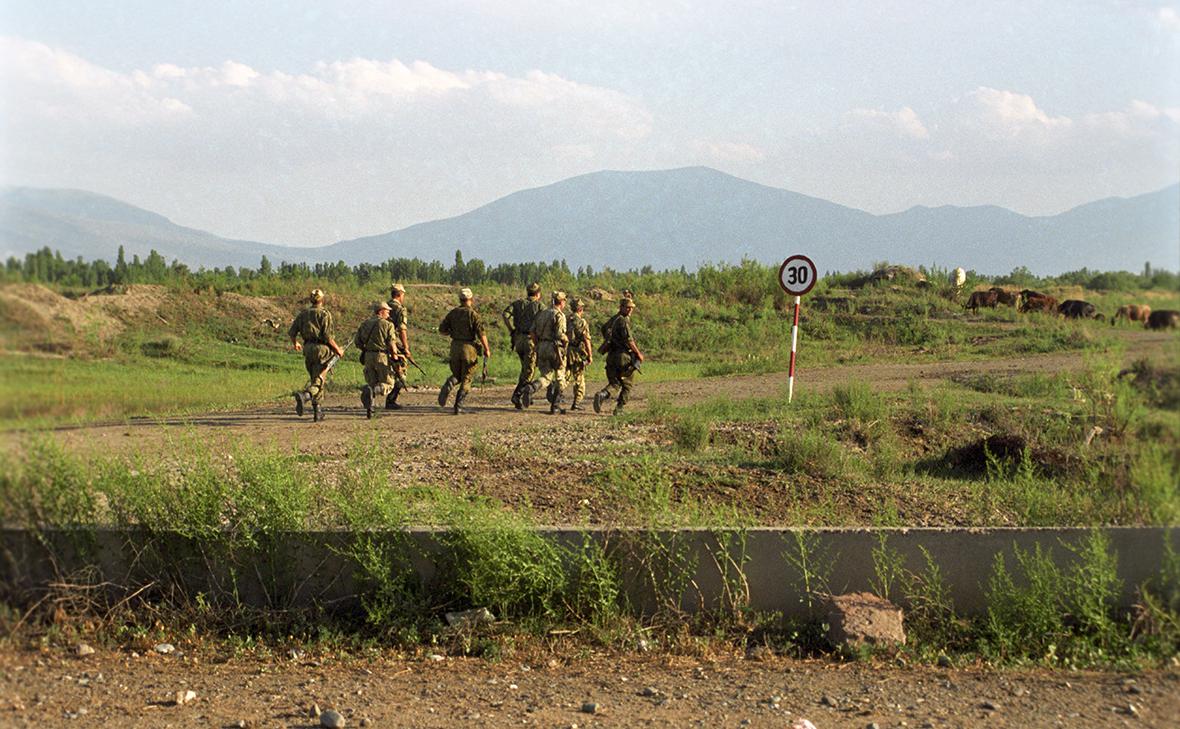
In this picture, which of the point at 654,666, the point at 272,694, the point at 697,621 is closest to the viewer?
the point at 272,694

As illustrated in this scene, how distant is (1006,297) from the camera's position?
898 inches

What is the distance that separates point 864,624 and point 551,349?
905 centimetres

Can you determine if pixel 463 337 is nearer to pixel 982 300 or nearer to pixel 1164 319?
pixel 1164 319

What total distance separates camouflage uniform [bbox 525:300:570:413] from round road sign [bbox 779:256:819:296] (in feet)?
10.1

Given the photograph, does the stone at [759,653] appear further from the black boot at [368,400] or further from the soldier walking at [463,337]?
the soldier walking at [463,337]

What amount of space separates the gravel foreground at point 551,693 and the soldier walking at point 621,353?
8.78m

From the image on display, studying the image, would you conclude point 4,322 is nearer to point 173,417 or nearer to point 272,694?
→ point 272,694

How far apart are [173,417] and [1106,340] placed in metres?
11.0

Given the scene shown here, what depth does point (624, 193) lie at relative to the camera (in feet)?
157

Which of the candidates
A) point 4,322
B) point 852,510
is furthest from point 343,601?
point 852,510

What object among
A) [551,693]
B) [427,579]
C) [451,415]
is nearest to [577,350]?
[451,415]

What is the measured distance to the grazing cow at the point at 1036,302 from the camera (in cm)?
1619

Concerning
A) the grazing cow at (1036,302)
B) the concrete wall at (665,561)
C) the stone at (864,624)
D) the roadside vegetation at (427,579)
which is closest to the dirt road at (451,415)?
the roadside vegetation at (427,579)

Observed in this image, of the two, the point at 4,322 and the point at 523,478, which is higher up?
the point at 4,322
